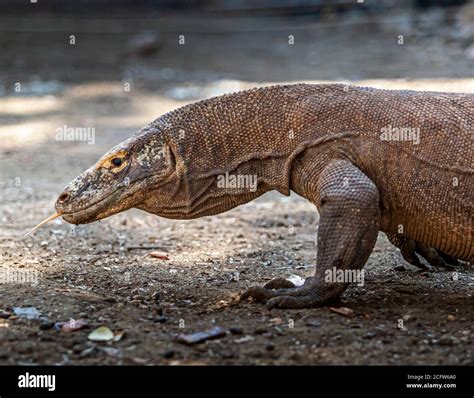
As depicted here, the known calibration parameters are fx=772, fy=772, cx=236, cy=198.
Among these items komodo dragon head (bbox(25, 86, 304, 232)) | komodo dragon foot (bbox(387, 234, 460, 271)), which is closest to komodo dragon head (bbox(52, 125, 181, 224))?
komodo dragon head (bbox(25, 86, 304, 232))

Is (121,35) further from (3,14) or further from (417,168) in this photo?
(417,168)

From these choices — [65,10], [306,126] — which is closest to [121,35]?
[65,10]

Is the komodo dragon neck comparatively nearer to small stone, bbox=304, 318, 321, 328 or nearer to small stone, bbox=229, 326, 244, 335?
small stone, bbox=304, 318, 321, 328

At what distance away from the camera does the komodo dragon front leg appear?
455cm

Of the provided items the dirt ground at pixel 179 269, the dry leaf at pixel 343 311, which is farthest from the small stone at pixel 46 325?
the dry leaf at pixel 343 311

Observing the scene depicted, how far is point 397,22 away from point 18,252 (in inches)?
551

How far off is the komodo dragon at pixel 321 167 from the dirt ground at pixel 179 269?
1.51 feet

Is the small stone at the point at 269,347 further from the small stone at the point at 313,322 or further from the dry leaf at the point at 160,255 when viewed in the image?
the dry leaf at the point at 160,255

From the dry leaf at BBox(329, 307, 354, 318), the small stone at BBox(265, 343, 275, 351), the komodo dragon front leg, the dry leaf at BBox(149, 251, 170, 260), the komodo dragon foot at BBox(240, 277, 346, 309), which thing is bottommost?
the small stone at BBox(265, 343, 275, 351)

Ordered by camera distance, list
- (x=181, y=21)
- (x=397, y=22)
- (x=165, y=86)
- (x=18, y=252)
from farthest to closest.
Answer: (x=181, y=21) → (x=397, y=22) → (x=165, y=86) → (x=18, y=252)

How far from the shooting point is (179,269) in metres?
6.01

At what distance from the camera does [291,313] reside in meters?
4.62

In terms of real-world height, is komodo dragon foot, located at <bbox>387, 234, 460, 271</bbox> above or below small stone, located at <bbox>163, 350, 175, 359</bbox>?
above

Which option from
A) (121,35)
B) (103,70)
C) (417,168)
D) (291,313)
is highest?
(121,35)
